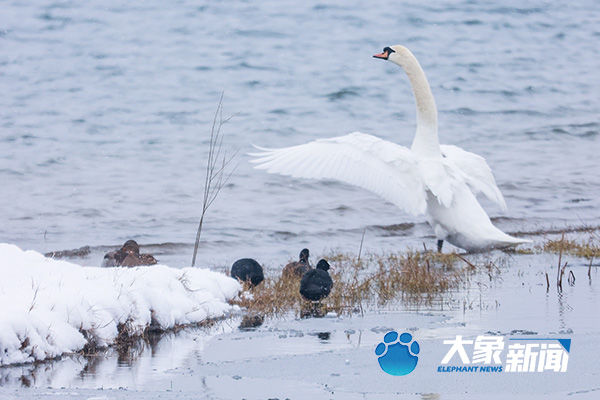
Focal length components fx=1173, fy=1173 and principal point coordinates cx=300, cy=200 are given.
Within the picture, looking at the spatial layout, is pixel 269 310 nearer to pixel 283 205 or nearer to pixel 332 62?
pixel 283 205

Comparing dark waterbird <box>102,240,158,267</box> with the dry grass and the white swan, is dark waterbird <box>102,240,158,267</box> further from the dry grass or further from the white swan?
the white swan

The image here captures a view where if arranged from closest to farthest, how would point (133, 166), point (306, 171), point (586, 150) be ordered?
1. point (306, 171)
2. point (133, 166)
3. point (586, 150)

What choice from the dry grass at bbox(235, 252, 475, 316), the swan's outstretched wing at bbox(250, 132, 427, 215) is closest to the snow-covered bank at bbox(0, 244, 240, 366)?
the dry grass at bbox(235, 252, 475, 316)

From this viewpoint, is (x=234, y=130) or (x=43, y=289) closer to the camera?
(x=43, y=289)

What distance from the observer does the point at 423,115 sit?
12.0 meters

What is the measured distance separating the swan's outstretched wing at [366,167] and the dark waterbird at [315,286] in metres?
2.64

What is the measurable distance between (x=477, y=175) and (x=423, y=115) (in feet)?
3.05

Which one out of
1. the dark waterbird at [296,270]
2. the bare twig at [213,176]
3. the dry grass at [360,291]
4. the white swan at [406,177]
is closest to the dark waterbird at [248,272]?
the dry grass at [360,291]

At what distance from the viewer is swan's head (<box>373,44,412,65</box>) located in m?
12.7

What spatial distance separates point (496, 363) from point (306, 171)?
5165mm

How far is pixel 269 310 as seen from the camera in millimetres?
8039

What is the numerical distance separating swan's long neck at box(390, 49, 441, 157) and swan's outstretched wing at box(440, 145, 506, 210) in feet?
0.89

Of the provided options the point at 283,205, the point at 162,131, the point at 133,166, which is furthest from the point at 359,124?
the point at 283,205

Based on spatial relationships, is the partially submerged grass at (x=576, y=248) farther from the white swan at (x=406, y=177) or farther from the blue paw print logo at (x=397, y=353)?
the blue paw print logo at (x=397, y=353)
